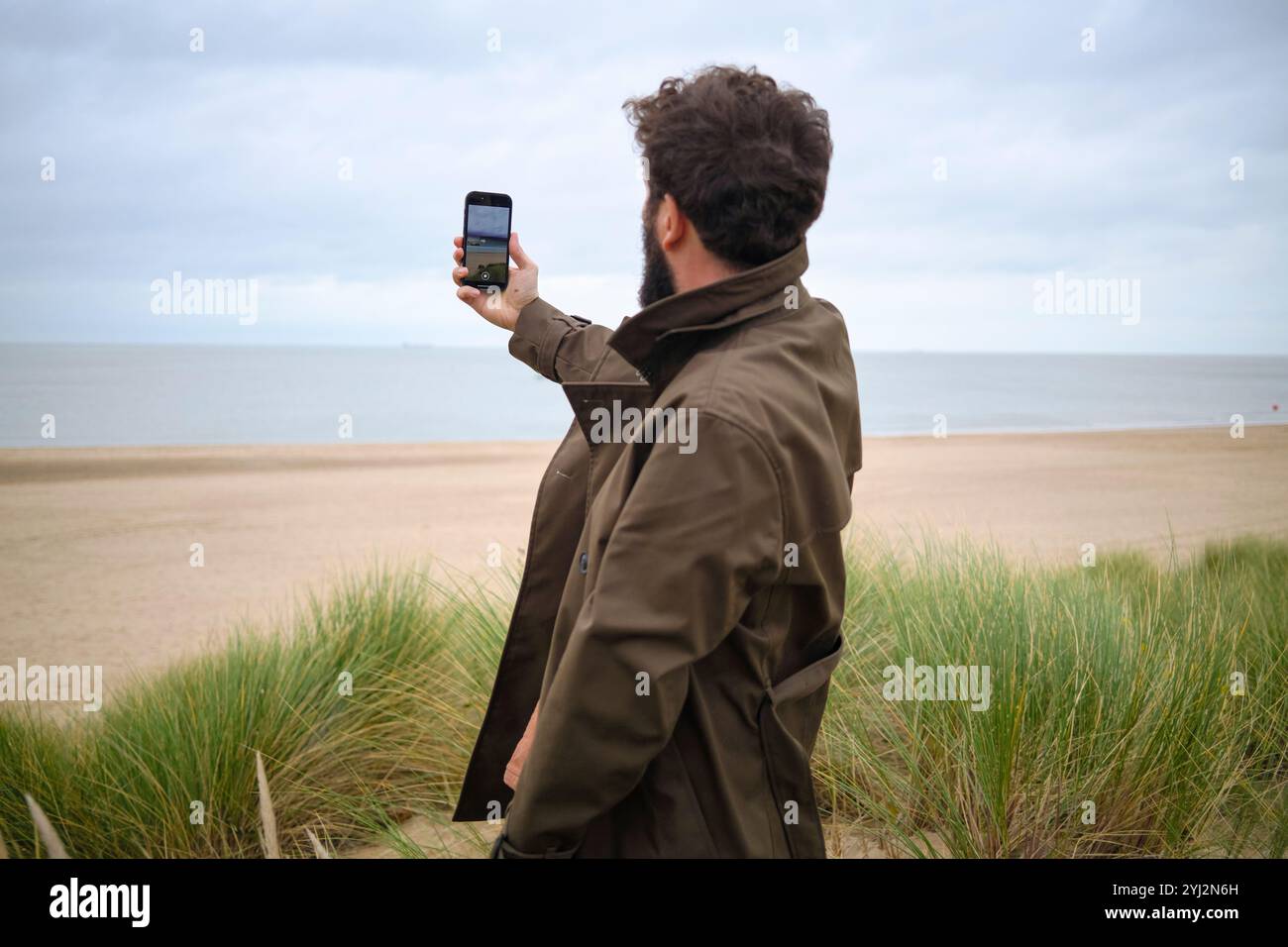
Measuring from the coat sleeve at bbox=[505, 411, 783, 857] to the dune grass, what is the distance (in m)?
1.40

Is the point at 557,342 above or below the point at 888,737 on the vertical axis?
above

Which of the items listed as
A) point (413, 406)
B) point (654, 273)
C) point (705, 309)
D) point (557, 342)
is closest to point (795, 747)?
point (705, 309)

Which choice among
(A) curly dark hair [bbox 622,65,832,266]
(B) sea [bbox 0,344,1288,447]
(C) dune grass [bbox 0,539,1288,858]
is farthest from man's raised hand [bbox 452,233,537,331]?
(B) sea [bbox 0,344,1288,447]

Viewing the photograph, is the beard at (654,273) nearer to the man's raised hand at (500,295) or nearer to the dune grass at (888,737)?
the man's raised hand at (500,295)

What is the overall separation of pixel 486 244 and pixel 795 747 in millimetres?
1586

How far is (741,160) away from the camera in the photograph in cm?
186

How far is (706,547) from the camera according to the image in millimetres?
1622

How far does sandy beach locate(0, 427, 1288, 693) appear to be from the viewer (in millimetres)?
9094

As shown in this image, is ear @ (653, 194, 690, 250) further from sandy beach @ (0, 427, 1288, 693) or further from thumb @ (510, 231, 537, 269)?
sandy beach @ (0, 427, 1288, 693)

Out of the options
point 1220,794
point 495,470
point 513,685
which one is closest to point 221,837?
point 513,685

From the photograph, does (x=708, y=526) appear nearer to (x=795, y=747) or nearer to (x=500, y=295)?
(x=795, y=747)
